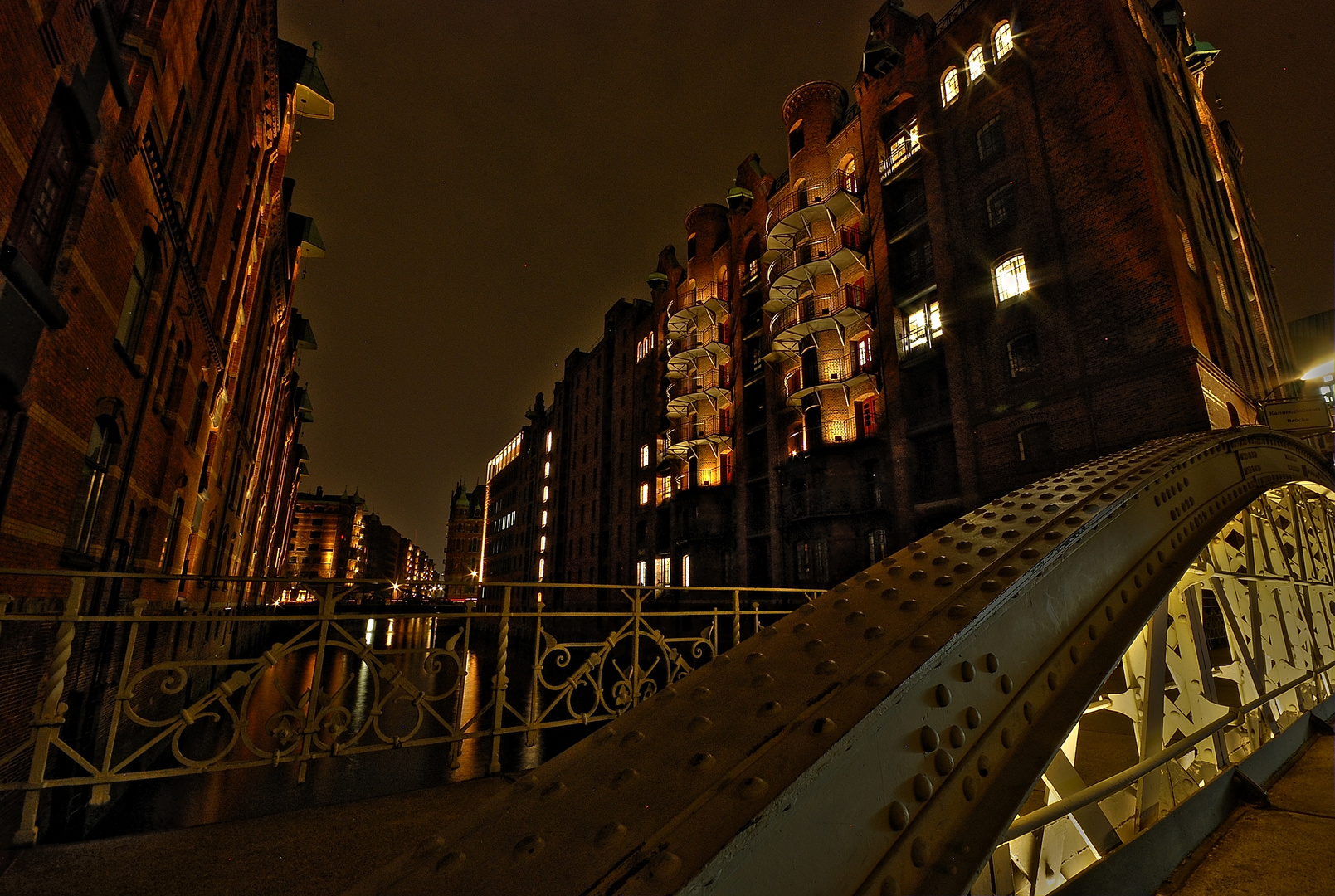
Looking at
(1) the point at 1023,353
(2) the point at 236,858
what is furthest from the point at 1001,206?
(2) the point at 236,858

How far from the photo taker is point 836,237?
24438 mm

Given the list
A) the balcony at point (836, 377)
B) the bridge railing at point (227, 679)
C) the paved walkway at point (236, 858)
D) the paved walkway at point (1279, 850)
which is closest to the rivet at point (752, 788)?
the bridge railing at point (227, 679)

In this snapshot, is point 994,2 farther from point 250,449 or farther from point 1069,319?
point 250,449

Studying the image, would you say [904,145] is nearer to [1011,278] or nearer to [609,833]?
[1011,278]

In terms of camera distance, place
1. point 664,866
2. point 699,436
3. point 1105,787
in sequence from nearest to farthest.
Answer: point 664,866, point 1105,787, point 699,436

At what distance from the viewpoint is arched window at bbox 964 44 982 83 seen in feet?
66.6

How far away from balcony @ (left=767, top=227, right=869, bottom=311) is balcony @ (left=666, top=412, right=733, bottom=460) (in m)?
7.74

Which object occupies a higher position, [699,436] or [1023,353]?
[699,436]

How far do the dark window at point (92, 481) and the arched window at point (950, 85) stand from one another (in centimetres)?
2601

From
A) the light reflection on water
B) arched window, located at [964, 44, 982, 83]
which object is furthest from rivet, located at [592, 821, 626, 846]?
arched window, located at [964, 44, 982, 83]

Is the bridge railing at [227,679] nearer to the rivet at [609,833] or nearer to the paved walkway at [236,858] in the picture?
the paved walkway at [236,858]

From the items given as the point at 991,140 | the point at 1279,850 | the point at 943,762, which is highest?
the point at 991,140

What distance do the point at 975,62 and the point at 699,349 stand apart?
17210 mm

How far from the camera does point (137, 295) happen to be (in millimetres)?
9539
